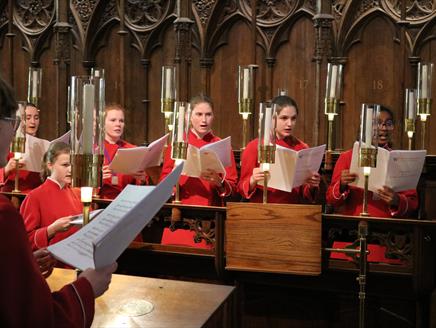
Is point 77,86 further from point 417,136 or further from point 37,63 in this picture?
point 37,63

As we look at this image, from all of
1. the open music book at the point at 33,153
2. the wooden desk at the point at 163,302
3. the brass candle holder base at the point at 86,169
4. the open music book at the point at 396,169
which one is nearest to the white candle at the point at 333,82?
the open music book at the point at 396,169

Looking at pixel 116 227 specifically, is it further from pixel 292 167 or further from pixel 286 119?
pixel 286 119

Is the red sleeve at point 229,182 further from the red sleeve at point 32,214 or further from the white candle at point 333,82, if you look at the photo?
the red sleeve at point 32,214

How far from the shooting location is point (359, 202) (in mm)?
4578

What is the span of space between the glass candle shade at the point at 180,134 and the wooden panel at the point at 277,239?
86 centimetres

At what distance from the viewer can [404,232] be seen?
3918 millimetres

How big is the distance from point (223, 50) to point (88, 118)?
608 centimetres

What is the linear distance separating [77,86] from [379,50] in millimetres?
5728

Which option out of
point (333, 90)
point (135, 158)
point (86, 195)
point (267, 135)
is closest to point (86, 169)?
point (86, 195)

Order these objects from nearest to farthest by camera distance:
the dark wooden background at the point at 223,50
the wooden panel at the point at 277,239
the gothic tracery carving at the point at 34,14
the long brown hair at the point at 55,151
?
the wooden panel at the point at 277,239 < the long brown hair at the point at 55,151 < the dark wooden background at the point at 223,50 < the gothic tracery carving at the point at 34,14

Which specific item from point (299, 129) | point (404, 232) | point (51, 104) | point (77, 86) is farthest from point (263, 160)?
point (51, 104)

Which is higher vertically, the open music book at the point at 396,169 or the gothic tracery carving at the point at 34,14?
the gothic tracery carving at the point at 34,14

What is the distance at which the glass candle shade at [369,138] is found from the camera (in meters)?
3.92

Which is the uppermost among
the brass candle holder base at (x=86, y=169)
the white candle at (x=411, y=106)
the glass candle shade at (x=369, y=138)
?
the white candle at (x=411, y=106)
